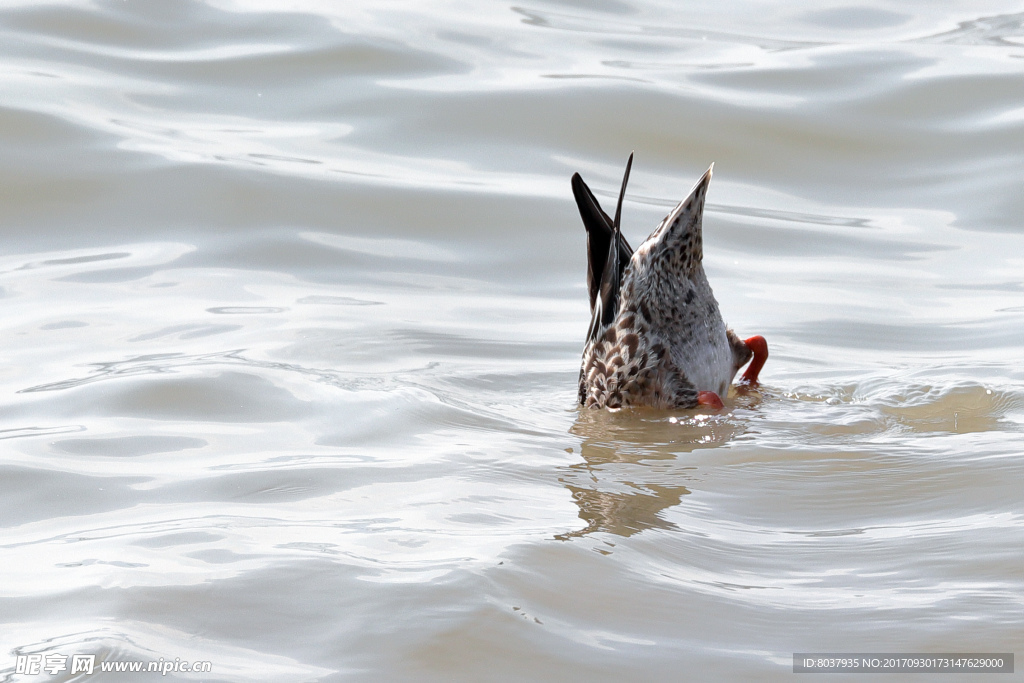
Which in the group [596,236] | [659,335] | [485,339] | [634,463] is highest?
[596,236]

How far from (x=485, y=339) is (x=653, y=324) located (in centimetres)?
133

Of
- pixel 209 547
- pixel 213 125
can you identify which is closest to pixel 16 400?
pixel 209 547

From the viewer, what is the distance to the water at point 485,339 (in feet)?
10.2

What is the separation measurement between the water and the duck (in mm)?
184

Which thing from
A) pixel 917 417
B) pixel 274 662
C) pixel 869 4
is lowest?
pixel 274 662

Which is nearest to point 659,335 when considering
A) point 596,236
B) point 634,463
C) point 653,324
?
point 653,324

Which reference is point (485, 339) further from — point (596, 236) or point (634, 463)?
point (634, 463)

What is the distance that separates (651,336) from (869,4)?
8813 mm

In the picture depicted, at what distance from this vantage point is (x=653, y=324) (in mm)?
5504

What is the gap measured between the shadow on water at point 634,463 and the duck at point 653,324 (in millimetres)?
131

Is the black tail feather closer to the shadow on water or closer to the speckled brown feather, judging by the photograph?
the speckled brown feather

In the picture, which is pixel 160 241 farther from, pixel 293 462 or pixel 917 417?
pixel 917 417

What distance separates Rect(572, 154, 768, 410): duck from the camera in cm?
543

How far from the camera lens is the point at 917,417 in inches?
195
